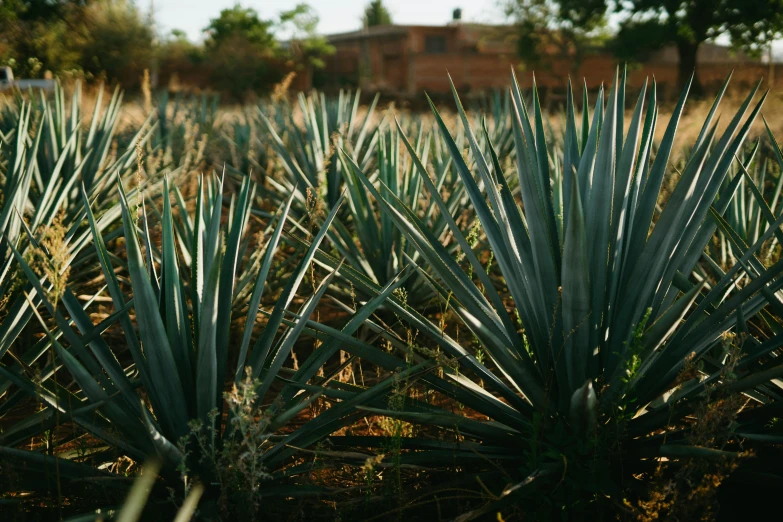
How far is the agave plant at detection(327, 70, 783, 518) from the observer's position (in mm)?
1507

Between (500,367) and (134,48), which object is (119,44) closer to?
(134,48)

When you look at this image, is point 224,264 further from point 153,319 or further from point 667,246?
point 667,246

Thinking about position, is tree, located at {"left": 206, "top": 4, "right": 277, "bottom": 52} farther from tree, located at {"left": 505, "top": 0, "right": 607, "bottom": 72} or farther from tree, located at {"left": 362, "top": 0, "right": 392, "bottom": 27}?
tree, located at {"left": 362, "top": 0, "right": 392, "bottom": 27}

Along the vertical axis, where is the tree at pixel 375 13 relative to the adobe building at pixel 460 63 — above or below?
above

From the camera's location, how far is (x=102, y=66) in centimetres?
2441

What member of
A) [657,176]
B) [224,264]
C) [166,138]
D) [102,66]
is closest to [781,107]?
[166,138]

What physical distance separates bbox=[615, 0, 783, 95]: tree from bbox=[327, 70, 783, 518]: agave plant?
73.3ft

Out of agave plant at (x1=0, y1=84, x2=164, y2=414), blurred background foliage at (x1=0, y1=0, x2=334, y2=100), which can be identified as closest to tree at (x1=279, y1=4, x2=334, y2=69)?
blurred background foliage at (x1=0, y1=0, x2=334, y2=100)

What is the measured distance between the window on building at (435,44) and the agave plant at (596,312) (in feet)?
120

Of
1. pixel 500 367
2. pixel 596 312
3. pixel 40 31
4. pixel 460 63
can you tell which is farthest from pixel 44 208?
pixel 460 63

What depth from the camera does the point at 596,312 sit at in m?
1.60

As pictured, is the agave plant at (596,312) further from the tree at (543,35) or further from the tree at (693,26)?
the tree at (543,35)

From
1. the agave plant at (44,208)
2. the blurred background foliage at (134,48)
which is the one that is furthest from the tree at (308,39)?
the agave plant at (44,208)

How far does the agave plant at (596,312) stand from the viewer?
151cm
